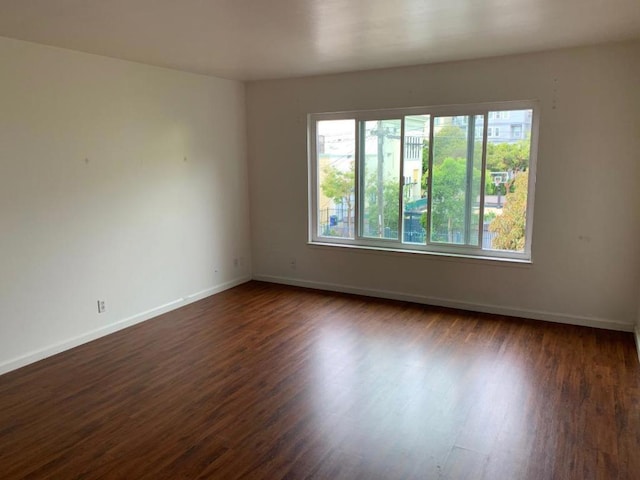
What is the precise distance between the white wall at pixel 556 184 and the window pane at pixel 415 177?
25cm

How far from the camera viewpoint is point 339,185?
5.76 meters

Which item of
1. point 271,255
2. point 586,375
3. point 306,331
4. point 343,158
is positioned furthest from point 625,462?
point 271,255

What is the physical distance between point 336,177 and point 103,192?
8.73 feet

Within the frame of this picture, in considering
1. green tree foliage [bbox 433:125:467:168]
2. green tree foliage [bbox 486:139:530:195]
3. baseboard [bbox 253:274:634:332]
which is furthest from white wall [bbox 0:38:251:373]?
green tree foliage [bbox 486:139:530:195]

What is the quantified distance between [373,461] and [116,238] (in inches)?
126

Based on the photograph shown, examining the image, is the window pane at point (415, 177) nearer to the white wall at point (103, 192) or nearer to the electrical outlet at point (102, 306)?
the white wall at point (103, 192)

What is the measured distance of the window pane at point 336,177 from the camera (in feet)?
18.5

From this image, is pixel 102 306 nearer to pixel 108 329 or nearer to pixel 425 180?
pixel 108 329

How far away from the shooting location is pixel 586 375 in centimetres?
348

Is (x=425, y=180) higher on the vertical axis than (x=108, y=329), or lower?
higher

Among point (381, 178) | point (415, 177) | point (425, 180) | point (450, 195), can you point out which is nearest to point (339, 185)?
point (381, 178)

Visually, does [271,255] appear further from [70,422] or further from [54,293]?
[70,422]

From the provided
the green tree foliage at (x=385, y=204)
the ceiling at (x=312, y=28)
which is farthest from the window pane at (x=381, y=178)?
the ceiling at (x=312, y=28)

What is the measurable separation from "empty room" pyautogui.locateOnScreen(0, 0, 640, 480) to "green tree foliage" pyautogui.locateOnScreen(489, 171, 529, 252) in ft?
0.07
